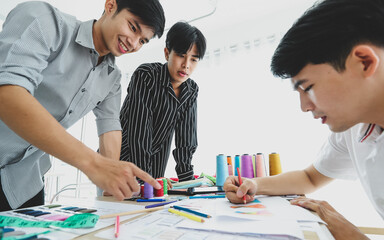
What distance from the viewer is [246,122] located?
8.80ft

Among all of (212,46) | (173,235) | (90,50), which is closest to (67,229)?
(173,235)

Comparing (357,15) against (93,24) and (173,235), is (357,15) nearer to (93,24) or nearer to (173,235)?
(173,235)

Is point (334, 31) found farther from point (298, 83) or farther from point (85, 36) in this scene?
point (85, 36)

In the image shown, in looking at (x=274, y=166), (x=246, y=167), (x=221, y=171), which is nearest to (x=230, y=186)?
(x=221, y=171)

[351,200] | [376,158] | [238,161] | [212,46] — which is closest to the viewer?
[376,158]

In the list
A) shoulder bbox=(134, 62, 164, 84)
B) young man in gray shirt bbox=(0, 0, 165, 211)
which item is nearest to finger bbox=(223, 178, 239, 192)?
young man in gray shirt bbox=(0, 0, 165, 211)

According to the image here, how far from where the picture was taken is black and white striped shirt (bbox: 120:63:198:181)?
1.17 metres

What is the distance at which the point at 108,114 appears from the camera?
1036 mm

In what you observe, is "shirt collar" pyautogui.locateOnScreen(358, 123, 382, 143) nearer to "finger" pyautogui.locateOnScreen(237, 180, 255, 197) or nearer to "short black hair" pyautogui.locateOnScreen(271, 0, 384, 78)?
"short black hair" pyautogui.locateOnScreen(271, 0, 384, 78)

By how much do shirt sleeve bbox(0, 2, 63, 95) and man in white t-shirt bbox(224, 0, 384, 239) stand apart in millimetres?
648

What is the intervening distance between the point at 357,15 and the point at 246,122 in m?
2.17

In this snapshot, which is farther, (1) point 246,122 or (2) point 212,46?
(2) point 212,46

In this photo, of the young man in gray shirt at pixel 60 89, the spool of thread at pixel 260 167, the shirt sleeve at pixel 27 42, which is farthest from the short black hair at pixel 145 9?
the spool of thread at pixel 260 167

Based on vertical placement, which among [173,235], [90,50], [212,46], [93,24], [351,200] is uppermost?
[212,46]
